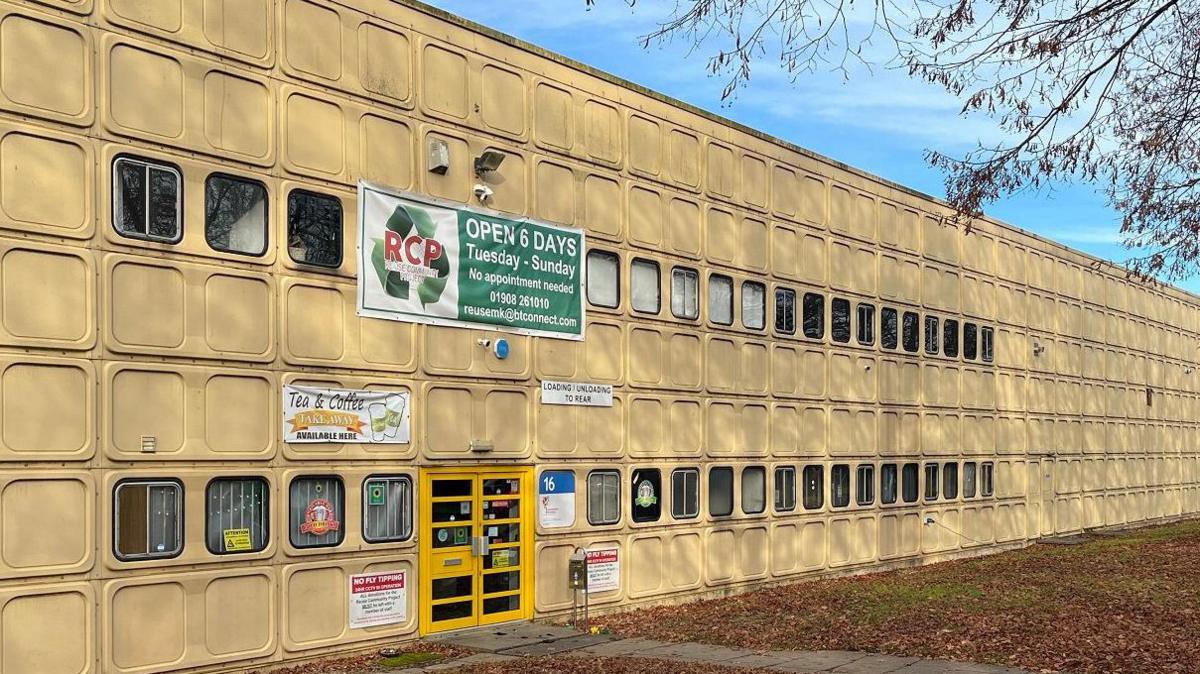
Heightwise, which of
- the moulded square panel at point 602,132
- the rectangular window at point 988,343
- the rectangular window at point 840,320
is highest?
the moulded square panel at point 602,132

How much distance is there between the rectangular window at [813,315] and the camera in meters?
21.2

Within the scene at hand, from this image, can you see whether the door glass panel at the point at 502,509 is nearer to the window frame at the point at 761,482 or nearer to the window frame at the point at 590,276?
the window frame at the point at 590,276

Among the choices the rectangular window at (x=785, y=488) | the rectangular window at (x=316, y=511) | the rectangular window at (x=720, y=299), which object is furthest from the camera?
the rectangular window at (x=785, y=488)

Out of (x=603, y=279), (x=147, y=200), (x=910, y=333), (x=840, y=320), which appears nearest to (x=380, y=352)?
(x=147, y=200)

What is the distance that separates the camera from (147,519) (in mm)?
11422

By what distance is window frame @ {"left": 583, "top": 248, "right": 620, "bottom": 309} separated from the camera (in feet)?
54.3

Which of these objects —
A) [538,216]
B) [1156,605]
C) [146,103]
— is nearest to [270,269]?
[146,103]

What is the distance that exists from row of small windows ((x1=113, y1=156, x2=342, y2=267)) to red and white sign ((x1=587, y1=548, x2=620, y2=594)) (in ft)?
19.4

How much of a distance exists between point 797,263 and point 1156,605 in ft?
27.1

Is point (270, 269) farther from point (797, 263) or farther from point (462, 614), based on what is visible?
point (797, 263)

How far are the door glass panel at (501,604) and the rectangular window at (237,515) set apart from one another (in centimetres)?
358

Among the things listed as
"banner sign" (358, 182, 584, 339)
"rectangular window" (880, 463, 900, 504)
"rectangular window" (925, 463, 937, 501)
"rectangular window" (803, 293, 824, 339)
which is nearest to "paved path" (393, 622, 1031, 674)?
"banner sign" (358, 182, 584, 339)

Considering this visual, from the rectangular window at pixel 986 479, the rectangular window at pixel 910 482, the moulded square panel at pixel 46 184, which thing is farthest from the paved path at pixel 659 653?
the rectangular window at pixel 986 479

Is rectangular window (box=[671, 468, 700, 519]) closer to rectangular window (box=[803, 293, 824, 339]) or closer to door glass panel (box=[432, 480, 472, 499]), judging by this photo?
rectangular window (box=[803, 293, 824, 339])
